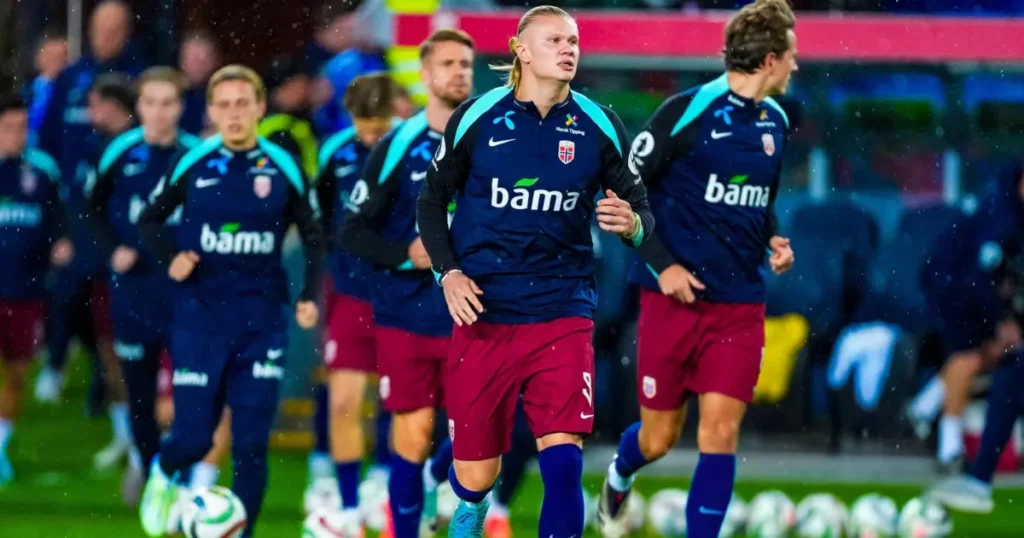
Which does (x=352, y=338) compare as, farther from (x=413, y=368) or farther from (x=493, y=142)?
(x=493, y=142)

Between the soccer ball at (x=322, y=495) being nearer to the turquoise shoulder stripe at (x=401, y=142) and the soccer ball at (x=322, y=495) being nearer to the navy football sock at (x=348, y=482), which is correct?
the navy football sock at (x=348, y=482)

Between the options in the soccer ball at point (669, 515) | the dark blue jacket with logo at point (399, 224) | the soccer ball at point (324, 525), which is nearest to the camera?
the dark blue jacket with logo at point (399, 224)

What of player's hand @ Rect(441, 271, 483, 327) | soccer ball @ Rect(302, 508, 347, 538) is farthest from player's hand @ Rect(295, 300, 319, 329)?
player's hand @ Rect(441, 271, 483, 327)

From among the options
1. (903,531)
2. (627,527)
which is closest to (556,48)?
(627,527)

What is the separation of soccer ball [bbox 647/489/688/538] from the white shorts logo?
1296mm

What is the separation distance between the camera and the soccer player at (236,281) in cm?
736

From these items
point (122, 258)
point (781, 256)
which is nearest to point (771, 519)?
point (781, 256)

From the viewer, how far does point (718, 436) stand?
6758 millimetres

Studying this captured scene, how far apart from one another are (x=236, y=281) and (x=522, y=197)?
1.93 m

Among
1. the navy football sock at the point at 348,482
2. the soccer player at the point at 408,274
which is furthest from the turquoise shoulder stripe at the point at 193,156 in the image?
the navy football sock at the point at 348,482

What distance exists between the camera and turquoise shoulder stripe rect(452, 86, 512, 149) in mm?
5953

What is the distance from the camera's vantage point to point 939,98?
11.3 m

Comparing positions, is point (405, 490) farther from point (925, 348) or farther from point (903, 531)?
point (925, 348)

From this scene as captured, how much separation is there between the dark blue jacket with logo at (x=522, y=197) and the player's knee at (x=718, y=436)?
40.0 inches
